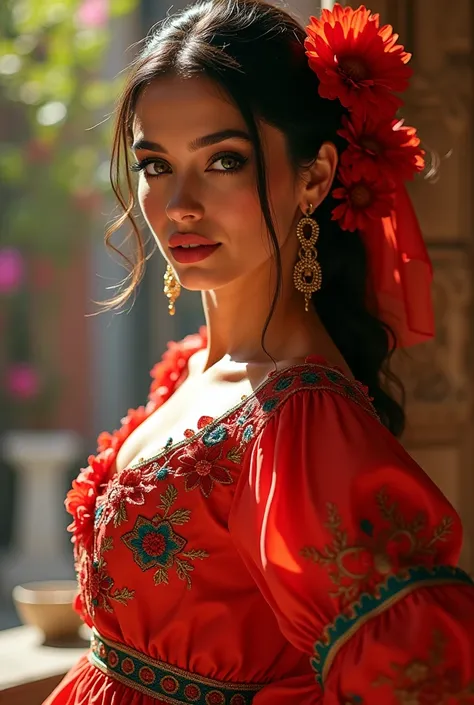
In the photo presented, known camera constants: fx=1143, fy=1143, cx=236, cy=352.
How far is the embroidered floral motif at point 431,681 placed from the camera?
1.13 metres

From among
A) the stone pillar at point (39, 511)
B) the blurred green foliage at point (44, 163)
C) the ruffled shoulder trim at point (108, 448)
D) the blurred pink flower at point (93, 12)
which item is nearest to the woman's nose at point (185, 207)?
the ruffled shoulder trim at point (108, 448)

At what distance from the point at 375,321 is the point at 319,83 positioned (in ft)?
1.14

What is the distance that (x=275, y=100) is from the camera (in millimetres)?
1391

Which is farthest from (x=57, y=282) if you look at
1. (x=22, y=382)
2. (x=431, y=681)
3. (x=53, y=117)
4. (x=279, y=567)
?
(x=431, y=681)

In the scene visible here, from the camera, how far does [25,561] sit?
17.9 feet

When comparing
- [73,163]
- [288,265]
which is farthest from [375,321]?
[73,163]

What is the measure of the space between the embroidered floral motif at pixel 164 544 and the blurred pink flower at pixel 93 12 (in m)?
3.84

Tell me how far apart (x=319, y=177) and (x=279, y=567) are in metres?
0.52

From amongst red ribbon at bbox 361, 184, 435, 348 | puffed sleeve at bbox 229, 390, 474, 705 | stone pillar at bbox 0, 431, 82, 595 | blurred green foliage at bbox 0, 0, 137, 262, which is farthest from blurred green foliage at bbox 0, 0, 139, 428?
puffed sleeve at bbox 229, 390, 474, 705

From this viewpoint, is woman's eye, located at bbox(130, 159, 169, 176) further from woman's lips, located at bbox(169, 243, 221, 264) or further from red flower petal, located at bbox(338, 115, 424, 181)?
red flower petal, located at bbox(338, 115, 424, 181)

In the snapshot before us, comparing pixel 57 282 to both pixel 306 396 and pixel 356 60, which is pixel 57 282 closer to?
pixel 356 60

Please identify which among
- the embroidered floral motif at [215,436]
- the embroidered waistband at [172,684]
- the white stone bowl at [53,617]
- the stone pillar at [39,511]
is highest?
the embroidered floral motif at [215,436]

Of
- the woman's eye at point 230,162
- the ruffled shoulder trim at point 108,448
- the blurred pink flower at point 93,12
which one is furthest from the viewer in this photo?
the blurred pink flower at point 93,12

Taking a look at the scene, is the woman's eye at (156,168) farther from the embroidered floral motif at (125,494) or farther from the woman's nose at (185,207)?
the embroidered floral motif at (125,494)
